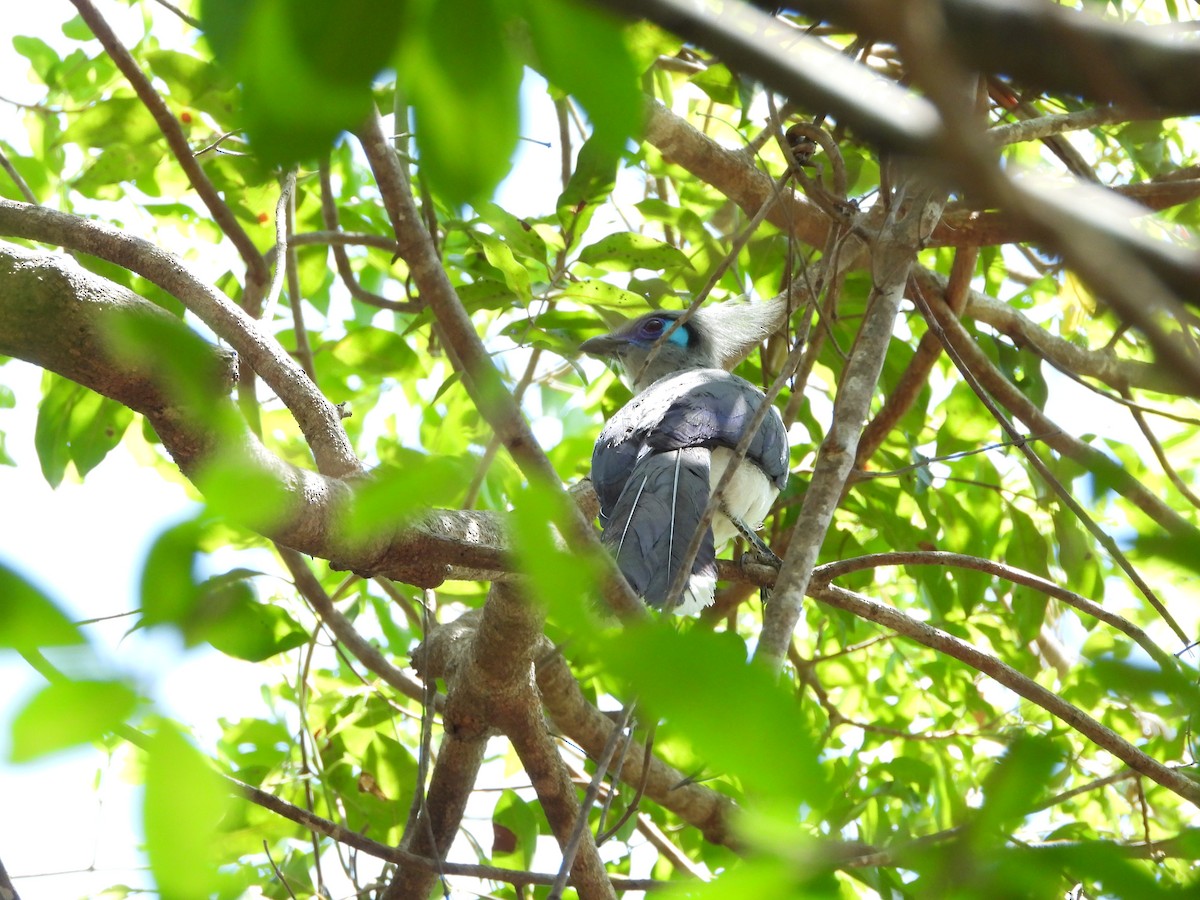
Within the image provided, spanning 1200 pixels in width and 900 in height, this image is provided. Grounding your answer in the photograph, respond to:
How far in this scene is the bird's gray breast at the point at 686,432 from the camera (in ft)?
12.2

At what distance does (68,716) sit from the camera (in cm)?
62

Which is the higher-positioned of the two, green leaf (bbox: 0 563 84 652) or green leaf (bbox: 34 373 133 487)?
green leaf (bbox: 34 373 133 487)

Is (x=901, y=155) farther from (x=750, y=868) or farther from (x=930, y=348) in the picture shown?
(x=930, y=348)

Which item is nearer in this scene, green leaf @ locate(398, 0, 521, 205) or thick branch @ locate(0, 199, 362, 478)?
Answer: green leaf @ locate(398, 0, 521, 205)

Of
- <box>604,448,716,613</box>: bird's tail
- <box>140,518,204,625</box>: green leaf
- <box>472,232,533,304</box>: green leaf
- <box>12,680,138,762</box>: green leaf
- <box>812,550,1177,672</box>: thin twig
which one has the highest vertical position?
<box>472,232,533,304</box>: green leaf

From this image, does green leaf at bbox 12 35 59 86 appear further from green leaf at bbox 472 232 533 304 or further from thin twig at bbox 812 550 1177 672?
thin twig at bbox 812 550 1177 672

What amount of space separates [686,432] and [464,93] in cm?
308

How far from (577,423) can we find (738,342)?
149 centimetres

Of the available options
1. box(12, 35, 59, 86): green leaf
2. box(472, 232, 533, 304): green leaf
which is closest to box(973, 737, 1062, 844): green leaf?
box(472, 232, 533, 304): green leaf

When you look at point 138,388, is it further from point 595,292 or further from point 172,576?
point 595,292

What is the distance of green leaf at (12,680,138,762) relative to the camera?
604 millimetres

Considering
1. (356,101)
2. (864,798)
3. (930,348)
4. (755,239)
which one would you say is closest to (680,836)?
(864,798)

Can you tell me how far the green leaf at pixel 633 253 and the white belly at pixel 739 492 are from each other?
2.29ft

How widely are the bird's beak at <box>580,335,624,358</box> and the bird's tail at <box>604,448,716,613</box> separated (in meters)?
1.17
